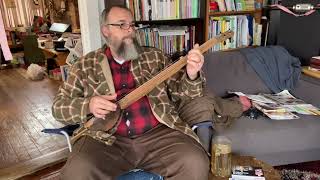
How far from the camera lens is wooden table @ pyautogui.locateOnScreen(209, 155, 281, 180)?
1413mm

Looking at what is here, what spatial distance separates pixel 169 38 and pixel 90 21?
664 millimetres

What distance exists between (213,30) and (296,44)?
70cm

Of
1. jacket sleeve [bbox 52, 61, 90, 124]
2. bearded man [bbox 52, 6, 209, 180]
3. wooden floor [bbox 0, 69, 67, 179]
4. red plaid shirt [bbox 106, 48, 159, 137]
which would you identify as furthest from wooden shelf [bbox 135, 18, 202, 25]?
wooden floor [bbox 0, 69, 67, 179]

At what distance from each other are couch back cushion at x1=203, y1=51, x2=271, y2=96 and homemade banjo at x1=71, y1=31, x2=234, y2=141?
67 cm

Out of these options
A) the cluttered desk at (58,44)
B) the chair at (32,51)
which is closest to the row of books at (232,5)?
the cluttered desk at (58,44)

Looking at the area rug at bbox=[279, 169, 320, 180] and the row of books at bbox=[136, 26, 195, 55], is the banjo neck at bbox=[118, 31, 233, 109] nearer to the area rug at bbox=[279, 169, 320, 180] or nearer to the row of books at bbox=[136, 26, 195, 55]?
the row of books at bbox=[136, 26, 195, 55]

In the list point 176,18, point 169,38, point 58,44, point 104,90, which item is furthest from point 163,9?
point 58,44

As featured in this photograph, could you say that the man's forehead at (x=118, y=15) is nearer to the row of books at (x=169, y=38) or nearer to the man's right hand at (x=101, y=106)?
the man's right hand at (x=101, y=106)

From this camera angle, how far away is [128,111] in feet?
5.16

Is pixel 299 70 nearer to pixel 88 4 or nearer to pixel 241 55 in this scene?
pixel 241 55

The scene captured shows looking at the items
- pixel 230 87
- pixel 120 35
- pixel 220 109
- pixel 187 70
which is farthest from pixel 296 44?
pixel 120 35

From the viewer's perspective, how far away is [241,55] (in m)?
2.27

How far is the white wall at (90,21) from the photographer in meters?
2.18

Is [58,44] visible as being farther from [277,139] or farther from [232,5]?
[277,139]
